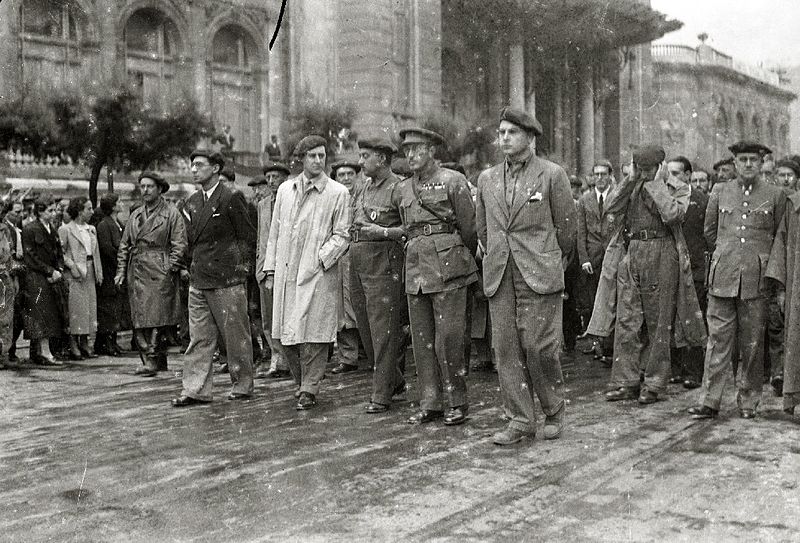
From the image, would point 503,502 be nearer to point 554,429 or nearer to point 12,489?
point 554,429

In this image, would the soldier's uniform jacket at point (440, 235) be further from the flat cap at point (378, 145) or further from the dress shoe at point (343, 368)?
the dress shoe at point (343, 368)

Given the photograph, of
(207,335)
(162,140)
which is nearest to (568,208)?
(207,335)

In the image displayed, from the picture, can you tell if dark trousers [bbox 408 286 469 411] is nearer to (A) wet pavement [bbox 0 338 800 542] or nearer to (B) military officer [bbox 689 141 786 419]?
(A) wet pavement [bbox 0 338 800 542]

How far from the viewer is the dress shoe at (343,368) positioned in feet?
32.6

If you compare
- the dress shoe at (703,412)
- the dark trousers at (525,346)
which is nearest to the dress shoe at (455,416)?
the dark trousers at (525,346)

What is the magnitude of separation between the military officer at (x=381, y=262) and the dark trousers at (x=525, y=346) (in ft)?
4.35

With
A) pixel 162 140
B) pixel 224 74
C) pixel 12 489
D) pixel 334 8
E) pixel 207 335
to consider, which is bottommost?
pixel 12 489

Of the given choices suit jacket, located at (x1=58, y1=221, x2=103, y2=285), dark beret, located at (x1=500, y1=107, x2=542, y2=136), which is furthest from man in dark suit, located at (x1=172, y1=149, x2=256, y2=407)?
suit jacket, located at (x1=58, y1=221, x2=103, y2=285)

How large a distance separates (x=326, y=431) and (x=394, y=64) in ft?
89.7

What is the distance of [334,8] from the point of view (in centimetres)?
3173

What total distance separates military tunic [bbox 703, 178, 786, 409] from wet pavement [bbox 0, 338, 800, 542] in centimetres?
30

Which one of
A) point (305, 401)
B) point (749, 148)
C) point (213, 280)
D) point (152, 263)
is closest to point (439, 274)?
point (305, 401)

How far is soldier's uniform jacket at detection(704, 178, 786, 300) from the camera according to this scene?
704cm

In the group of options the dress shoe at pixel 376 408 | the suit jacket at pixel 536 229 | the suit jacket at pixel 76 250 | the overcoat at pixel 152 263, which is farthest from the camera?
the suit jacket at pixel 76 250
